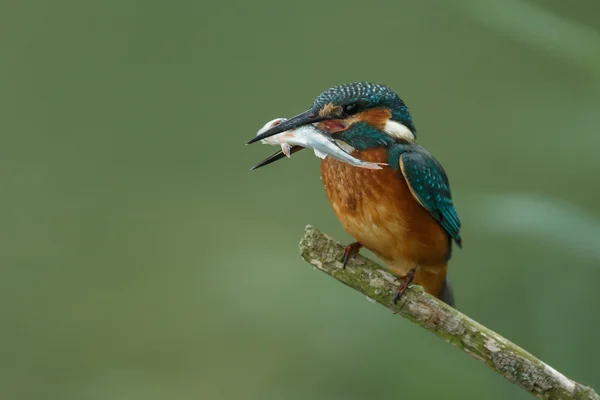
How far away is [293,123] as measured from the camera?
1.42 meters

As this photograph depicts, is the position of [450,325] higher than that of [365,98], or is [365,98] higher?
[365,98]

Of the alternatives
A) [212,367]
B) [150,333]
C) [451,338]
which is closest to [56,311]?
[150,333]

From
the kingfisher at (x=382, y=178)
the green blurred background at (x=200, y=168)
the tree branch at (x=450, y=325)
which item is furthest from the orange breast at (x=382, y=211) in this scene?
the green blurred background at (x=200, y=168)

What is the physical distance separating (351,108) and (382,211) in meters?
0.23

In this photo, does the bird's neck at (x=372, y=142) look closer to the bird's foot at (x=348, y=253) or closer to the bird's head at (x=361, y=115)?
the bird's head at (x=361, y=115)

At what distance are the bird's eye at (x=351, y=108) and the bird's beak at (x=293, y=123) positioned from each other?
0.05 meters

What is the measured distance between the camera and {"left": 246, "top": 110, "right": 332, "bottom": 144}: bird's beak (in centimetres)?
138

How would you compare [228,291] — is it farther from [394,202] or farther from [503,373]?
[503,373]

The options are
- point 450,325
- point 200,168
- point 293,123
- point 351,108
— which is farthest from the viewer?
point 200,168

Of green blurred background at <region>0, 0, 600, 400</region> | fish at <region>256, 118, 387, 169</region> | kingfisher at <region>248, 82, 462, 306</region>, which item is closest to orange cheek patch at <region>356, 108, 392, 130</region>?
kingfisher at <region>248, 82, 462, 306</region>

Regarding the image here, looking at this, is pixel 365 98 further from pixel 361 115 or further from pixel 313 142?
pixel 313 142

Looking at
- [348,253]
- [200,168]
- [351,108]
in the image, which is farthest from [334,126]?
[200,168]

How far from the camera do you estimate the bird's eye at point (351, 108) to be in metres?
1.52

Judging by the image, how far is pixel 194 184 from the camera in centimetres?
341
